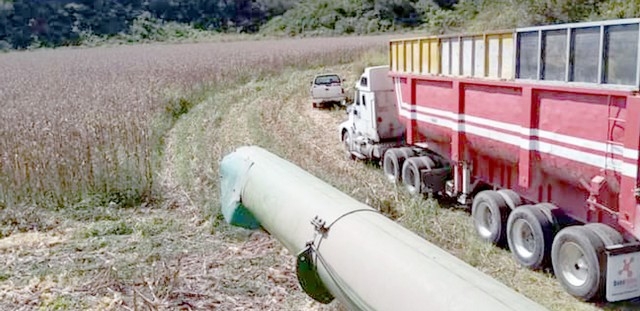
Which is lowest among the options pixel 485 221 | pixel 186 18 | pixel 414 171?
pixel 485 221

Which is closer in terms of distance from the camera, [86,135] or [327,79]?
[86,135]

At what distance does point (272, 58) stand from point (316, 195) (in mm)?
28015

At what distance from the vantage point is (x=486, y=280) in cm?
374

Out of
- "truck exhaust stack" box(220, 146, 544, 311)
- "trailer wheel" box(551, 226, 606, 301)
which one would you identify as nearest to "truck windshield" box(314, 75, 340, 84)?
"truck exhaust stack" box(220, 146, 544, 311)

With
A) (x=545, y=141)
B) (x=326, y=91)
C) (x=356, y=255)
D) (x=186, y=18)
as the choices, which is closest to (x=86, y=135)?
(x=545, y=141)

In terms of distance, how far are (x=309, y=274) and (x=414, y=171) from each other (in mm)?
5884

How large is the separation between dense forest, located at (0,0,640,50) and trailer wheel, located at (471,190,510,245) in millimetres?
49686

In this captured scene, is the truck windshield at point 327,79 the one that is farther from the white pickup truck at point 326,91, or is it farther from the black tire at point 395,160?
the black tire at point 395,160

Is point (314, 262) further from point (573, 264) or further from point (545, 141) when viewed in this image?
point (545, 141)

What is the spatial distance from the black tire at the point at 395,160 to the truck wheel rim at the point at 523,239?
3835 millimetres

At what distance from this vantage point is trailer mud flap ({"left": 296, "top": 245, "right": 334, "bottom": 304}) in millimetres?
5215

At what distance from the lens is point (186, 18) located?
83.6 metres

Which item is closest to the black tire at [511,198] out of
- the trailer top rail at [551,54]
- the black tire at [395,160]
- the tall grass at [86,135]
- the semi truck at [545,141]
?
the semi truck at [545,141]

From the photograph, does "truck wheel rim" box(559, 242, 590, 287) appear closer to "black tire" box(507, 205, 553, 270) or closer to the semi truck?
the semi truck
